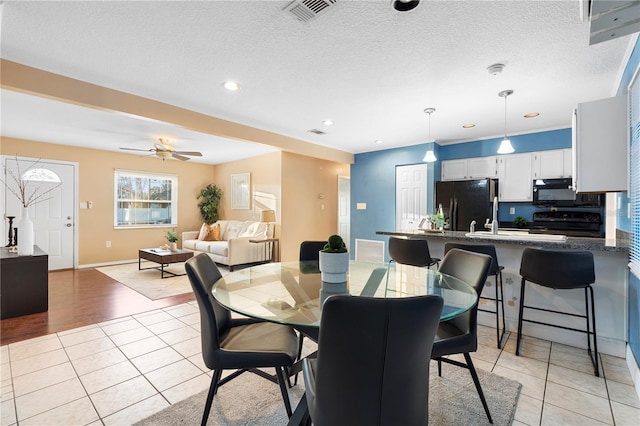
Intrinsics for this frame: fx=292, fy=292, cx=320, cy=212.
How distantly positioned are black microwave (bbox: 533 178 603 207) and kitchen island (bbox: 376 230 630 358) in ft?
5.91

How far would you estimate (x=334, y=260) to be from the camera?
5.86ft

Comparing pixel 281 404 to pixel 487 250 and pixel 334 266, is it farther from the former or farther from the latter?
pixel 487 250

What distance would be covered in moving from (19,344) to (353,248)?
509 centimetres

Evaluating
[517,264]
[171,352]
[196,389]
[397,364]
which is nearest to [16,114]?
[171,352]


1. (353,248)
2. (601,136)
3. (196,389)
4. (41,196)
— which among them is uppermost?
(601,136)

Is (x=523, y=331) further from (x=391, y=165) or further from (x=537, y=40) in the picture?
(x=391, y=165)

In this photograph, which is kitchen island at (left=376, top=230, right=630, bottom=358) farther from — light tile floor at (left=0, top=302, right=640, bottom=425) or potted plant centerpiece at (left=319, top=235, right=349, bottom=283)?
potted plant centerpiece at (left=319, top=235, right=349, bottom=283)

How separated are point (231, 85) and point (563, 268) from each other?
3.24m

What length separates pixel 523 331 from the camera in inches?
110

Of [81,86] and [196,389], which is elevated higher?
[81,86]

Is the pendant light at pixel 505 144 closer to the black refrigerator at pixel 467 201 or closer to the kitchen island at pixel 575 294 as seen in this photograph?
the kitchen island at pixel 575 294

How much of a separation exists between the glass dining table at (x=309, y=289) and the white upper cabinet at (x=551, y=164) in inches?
134

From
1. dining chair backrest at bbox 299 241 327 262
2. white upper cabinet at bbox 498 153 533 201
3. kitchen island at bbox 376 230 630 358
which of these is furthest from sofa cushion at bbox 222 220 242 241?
white upper cabinet at bbox 498 153 533 201

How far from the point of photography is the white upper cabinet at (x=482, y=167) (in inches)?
188
